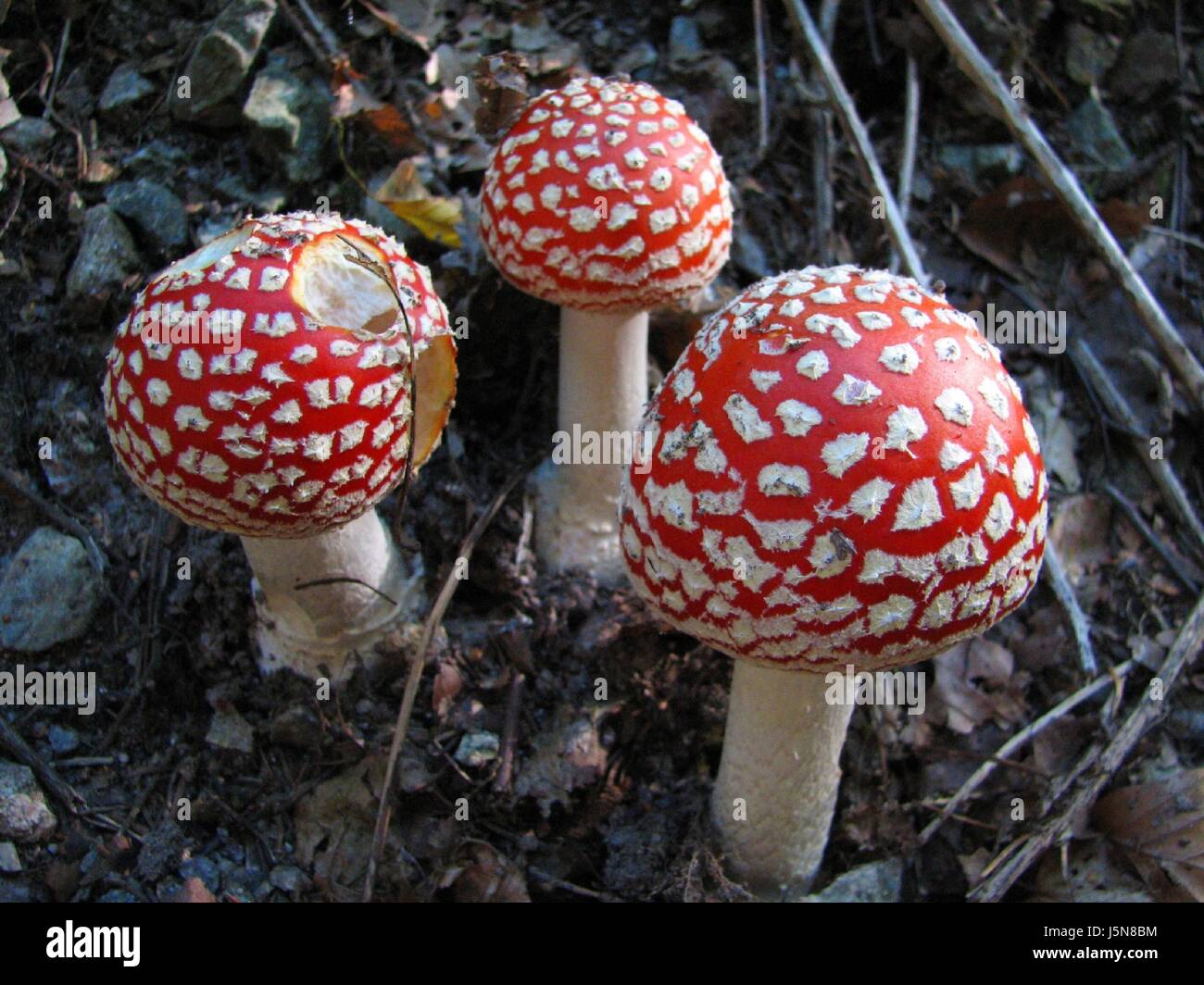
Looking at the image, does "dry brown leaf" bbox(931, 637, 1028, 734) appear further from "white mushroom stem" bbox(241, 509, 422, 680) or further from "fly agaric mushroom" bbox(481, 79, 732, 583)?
"white mushroom stem" bbox(241, 509, 422, 680)

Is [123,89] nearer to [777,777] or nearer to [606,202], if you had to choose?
[606,202]

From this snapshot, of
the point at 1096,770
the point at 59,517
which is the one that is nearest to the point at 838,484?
the point at 1096,770

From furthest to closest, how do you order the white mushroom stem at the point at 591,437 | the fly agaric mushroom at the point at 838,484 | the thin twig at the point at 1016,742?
the white mushroom stem at the point at 591,437, the thin twig at the point at 1016,742, the fly agaric mushroom at the point at 838,484

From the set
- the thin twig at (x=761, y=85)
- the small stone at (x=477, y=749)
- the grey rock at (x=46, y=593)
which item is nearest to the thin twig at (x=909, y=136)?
the thin twig at (x=761, y=85)

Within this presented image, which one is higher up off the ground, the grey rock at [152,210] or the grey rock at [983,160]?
the grey rock at [983,160]

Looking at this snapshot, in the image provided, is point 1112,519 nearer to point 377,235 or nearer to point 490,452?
point 490,452

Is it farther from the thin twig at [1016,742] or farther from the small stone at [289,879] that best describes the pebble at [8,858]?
the thin twig at [1016,742]

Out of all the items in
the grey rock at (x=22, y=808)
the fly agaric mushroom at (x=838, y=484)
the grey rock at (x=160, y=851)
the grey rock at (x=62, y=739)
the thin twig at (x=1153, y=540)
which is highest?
the fly agaric mushroom at (x=838, y=484)
